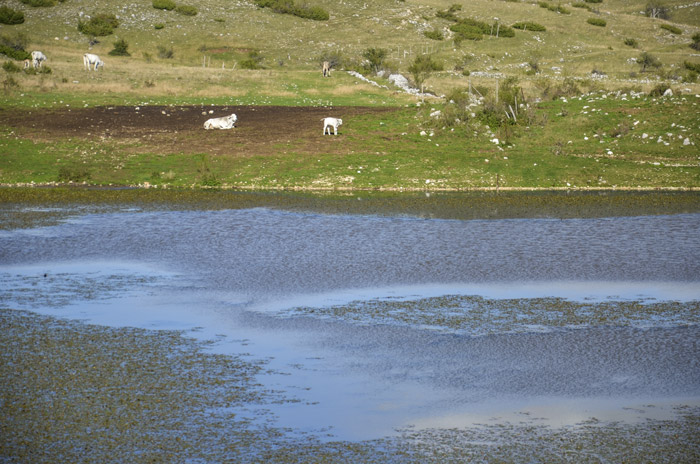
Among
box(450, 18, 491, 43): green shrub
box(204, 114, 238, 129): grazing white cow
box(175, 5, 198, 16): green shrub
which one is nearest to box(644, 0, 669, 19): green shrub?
box(450, 18, 491, 43): green shrub

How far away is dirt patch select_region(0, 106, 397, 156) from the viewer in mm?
36750

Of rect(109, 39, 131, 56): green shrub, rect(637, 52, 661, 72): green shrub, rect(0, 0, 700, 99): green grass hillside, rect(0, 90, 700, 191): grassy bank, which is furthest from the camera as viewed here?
rect(637, 52, 661, 72): green shrub

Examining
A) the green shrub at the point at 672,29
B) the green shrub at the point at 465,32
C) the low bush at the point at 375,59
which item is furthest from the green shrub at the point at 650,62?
the green shrub at the point at 672,29

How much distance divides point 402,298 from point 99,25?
7079 centimetres

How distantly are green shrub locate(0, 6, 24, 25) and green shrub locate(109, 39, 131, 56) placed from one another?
10518 millimetres

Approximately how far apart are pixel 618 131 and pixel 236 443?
3251 centimetres

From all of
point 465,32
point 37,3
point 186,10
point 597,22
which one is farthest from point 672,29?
point 37,3

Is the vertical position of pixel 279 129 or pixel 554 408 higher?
pixel 279 129

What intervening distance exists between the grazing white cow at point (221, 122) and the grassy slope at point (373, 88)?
4.87 m

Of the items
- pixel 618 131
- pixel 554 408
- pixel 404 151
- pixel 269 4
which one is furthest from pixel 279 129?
pixel 269 4

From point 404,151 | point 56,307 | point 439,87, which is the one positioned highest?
point 439,87

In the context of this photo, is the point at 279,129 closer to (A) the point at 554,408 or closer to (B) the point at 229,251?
(B) the point at 229,251

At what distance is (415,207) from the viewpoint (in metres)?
27.8

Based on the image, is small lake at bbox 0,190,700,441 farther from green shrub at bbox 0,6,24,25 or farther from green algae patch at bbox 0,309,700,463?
green shrub at bbox 0,6,24,25
